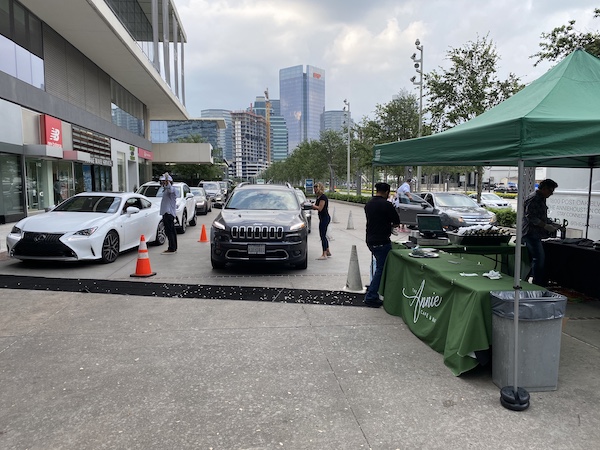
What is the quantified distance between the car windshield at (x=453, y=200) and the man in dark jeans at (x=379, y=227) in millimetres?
11311

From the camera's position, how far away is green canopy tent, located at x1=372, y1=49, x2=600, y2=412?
11.7 ft

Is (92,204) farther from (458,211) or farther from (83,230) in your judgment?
(458,211)

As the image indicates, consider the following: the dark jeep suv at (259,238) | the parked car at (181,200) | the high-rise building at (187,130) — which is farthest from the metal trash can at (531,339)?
the high-rise building at (187,130)

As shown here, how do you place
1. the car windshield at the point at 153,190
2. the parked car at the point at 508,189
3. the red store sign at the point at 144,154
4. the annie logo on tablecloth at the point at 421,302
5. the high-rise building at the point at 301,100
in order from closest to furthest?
the annie logo on tablecloth at the point at 421,302
the car windshield at the point at 153,190
the red store sign at the point at 144,154
the parked car at the point at 508,189
the high-rise building at the point at 301,100

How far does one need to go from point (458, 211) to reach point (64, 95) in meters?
20.1

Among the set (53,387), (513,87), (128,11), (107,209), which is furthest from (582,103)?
(128,11)

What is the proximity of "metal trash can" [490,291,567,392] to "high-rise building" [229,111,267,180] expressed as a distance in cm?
17016

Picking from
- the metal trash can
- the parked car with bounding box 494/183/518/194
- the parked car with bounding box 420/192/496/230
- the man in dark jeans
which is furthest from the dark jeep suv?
the parked car with bounding box 494/183/518/194

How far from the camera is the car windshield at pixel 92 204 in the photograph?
9.87 meters

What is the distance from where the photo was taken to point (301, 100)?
172875 mm

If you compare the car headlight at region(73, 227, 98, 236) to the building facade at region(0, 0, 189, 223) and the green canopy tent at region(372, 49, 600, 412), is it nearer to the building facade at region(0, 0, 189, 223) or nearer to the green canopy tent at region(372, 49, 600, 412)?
the green canopy tent at region(372, 49, 600, 412)

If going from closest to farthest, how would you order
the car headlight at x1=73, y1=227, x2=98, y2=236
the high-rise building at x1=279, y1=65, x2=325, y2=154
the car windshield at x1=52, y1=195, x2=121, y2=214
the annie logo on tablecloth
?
1. the annie logo on tablecloth
2. the car headlight at x1=73, y1=227, x2=98, y2=236
3. the car windshield at x1=52, y1=195, x2=121, y2=214
4. the high-rise building at x1=279, y1=65, x2=325, y2=154

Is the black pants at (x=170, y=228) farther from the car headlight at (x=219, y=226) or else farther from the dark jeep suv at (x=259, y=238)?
the car headlight at (x=219, y=226)

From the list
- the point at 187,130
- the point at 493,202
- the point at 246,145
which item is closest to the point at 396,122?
the point at 493,202
